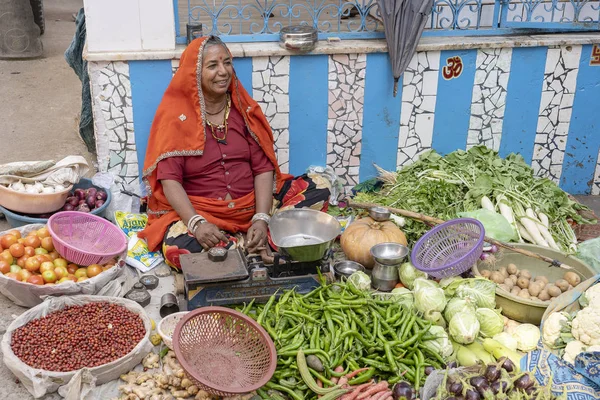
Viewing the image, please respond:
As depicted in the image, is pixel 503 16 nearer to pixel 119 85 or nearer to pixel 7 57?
pixel 119 85

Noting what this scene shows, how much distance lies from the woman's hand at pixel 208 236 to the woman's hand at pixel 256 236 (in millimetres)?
164

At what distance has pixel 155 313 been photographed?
3.89 metres

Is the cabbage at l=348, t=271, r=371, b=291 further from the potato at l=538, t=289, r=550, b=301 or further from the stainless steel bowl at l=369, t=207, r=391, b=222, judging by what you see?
the potato at l=538, t=289, r=550, b=301

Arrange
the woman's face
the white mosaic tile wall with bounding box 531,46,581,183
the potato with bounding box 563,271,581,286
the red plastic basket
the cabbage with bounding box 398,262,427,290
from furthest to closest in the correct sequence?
the white mosaic tile wall with bounding box 531,46,581,183, the woman's face, the cabbage with bounding box 398,262,427,290, the potato with bounding box 563,271,581,286, the red plastic basket

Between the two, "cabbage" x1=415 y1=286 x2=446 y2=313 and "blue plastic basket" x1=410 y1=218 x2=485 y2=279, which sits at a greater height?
"blue plastic basket" x1=410 y1=218 x2=485 y2=279

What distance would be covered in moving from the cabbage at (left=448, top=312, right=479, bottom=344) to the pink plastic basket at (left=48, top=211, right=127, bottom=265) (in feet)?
6.72

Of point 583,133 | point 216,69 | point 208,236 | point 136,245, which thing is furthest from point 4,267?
point 583,133

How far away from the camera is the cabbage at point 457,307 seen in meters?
3.55

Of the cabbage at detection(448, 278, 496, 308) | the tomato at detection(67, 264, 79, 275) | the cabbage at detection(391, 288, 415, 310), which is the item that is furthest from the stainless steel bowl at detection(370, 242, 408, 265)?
the tomato at detection(67, 264, 79, 275)

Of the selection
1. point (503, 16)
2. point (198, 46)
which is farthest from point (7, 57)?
point (503, 16)

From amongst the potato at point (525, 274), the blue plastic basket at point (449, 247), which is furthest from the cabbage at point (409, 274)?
the potato at point (525, 274)

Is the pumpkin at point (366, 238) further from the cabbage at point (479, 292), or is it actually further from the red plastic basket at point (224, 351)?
the red plastic basket at point (224, 351)

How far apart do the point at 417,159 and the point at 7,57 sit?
6660 mm

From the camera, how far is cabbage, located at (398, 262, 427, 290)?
395 cm
